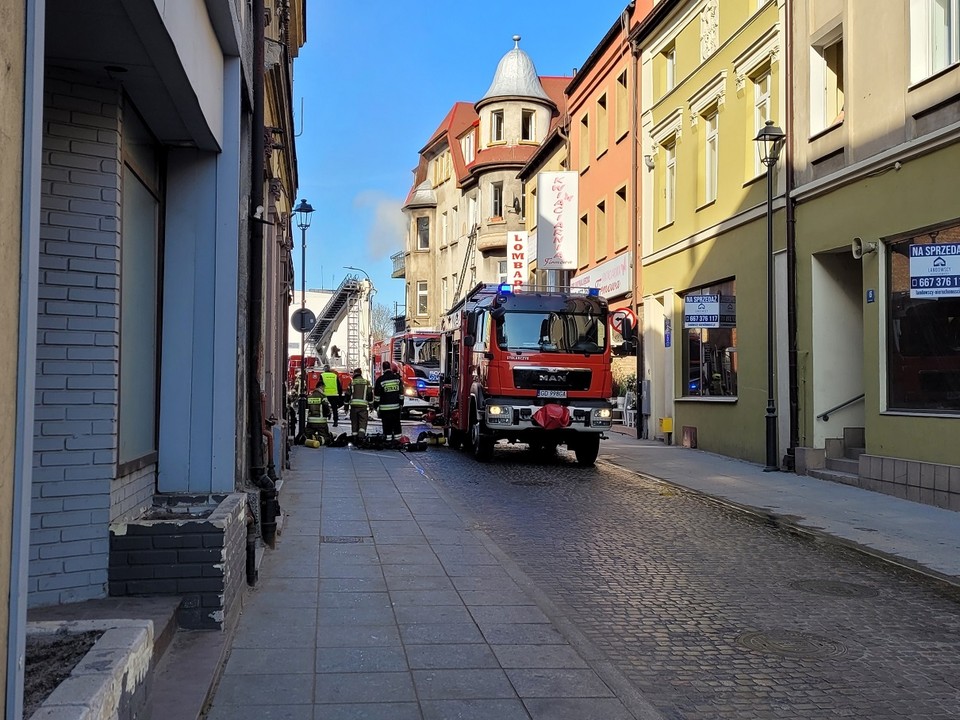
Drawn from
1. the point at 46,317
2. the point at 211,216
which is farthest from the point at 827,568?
the point at 46,317

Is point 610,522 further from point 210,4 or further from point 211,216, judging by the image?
point 210,4

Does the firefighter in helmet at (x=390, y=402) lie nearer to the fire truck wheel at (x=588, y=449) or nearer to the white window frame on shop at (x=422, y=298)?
the fire truck wheel at (x=588, y=449)

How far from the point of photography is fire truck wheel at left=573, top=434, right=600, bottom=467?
16969mm

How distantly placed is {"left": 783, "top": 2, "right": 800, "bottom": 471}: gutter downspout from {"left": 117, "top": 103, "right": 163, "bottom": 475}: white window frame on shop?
11903 millimetres

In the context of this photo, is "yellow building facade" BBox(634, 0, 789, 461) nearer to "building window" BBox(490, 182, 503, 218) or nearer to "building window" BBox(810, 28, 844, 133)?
"building window" BBox(810, 28, 844, 133)

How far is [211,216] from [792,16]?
13.0m

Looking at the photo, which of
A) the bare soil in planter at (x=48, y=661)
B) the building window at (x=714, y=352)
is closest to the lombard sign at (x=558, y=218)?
the building window at (x=714, y=352)

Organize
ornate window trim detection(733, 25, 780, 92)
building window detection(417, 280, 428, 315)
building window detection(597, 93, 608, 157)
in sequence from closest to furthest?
ornate window trim detection(733, 25, 780, 92) < building window detection(597, 93, 608, 157) < building window detection(417, 280, 428, 315)

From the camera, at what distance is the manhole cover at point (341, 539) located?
8.95 meters

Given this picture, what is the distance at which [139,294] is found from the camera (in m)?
6.09

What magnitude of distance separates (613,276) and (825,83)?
1200cm

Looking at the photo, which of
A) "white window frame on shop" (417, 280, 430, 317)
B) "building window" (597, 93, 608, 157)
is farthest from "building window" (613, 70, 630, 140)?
"white window frame on shop" (417, 280, 430, 317)

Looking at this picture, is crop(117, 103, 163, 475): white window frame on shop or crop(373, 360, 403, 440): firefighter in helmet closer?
crop(117, 103, 163, 475): white window frame on shop

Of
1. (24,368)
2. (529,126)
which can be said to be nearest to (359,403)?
(24,368)
